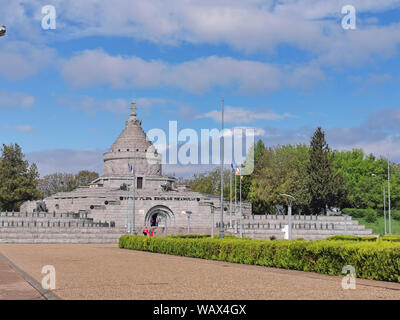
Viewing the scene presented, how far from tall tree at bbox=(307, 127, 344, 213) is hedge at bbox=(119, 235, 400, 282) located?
1626 inches

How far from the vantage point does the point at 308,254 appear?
65.4ft

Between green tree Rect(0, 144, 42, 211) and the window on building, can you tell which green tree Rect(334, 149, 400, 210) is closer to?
the window on building

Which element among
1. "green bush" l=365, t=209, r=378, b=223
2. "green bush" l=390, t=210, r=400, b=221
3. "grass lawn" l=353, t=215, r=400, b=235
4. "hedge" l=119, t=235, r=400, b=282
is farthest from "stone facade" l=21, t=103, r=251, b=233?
"hedge" l=119, t=235, r=400, b=282

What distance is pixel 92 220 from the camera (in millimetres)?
58906

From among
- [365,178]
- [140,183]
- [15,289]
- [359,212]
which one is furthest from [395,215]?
[15,289]

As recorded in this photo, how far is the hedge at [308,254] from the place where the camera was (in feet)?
54.7

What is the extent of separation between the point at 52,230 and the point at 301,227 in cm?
2493

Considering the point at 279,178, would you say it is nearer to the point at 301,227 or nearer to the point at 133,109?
the point at 301,227

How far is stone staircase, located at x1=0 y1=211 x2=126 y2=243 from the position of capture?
159 feet

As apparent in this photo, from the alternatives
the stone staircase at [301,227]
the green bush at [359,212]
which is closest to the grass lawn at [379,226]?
the green bush at [359,212]

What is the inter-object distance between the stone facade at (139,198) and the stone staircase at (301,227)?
12.9 ft

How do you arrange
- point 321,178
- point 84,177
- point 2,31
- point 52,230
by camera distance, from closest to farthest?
point 2,31, point 52,230, point 321,178, point 84,177

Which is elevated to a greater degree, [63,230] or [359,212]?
[359,212]
